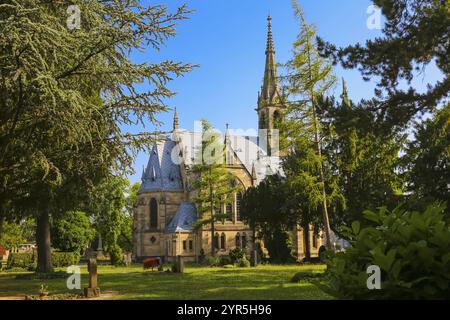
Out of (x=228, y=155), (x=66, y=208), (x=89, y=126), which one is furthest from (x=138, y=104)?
(x=228, y=155)

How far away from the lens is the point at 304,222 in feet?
158

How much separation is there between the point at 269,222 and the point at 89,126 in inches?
1384

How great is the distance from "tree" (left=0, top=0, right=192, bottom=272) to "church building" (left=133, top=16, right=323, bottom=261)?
42.2m

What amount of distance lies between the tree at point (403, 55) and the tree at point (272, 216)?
1118 inches

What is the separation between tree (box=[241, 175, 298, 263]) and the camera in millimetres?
45906

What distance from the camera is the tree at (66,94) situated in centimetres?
1319

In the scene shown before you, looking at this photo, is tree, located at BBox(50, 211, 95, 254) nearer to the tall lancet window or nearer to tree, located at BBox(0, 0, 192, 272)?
the tall lancet window

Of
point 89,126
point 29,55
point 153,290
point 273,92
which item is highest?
point 273,92

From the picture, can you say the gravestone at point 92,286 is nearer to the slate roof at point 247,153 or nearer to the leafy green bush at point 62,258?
the leafy green bush at point 62,258

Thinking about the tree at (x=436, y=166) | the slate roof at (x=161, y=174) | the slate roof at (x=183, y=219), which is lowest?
the slate roof at (x=183, y=219)

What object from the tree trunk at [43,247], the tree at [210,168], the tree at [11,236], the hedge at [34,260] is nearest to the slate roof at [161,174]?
the tree at [11,236]

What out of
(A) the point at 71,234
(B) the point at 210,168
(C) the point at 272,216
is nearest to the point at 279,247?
(C) the point at 272,216

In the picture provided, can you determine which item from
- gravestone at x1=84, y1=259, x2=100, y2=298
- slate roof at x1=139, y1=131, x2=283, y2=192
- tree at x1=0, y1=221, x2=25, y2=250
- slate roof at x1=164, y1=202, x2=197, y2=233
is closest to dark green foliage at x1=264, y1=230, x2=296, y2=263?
slate roof at x1=164, y1=202, x2=197, y2=233
